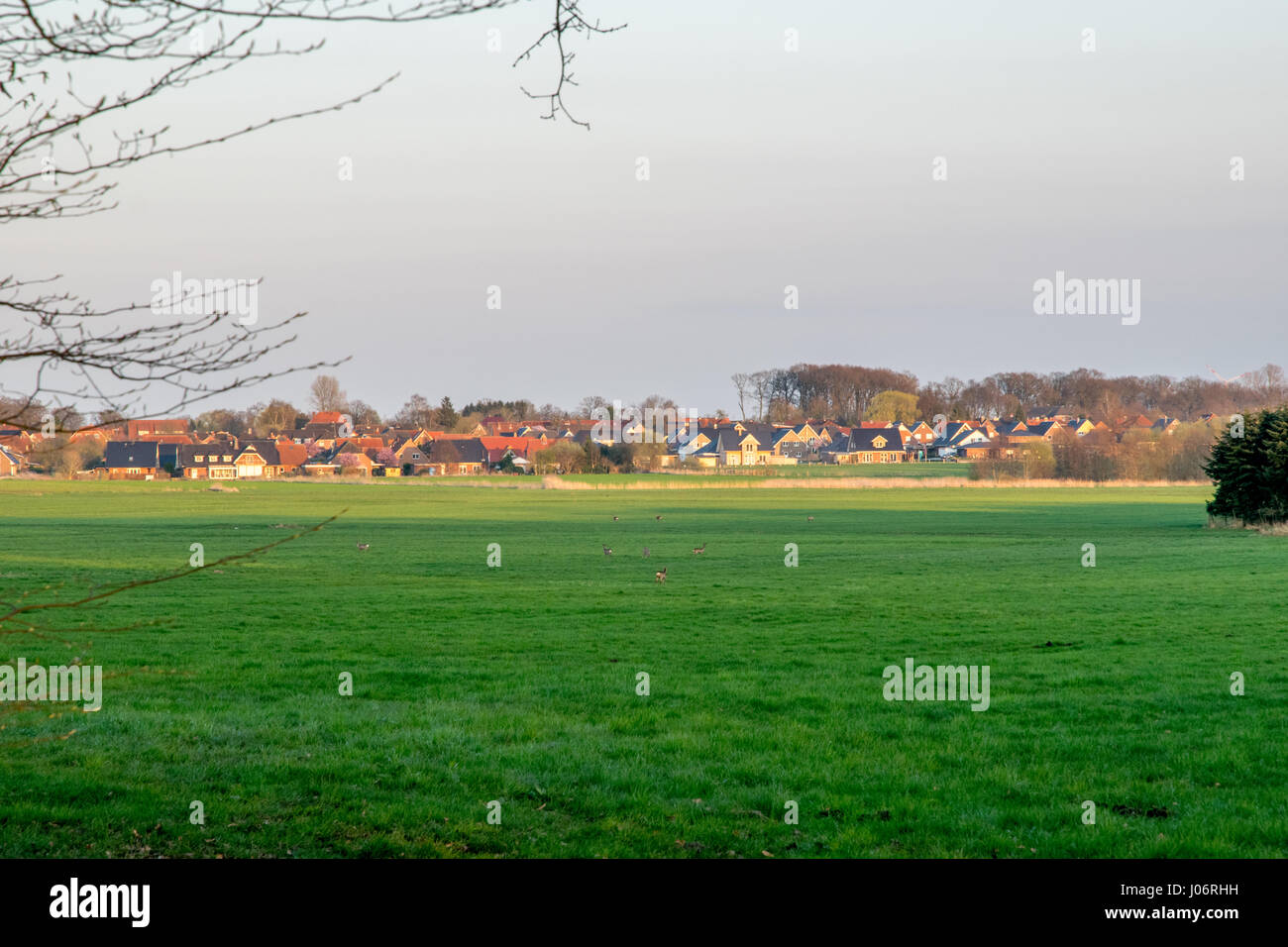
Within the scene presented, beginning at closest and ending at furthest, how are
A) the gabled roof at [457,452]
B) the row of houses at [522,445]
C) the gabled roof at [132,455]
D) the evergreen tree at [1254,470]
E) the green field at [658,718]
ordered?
the green field at [658,718], the evergreen tree at [1254,470], the gabled roof at [132,455], the row of houses at [522,445], the gabled roof at [457,452]

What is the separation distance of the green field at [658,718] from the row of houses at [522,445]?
3299 inches

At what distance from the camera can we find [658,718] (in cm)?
1102

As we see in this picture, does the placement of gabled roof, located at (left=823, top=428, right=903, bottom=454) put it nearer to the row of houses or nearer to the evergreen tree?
the row of houses

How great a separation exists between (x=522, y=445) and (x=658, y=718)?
5512 inches

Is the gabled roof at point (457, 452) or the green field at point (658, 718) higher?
the gabled roof at point (457, 452)

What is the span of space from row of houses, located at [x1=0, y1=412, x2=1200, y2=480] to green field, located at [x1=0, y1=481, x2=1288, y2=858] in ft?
275

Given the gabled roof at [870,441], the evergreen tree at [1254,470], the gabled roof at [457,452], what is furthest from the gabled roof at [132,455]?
the evergreen tree at [1254,470]

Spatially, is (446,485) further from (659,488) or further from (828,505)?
(828,505)

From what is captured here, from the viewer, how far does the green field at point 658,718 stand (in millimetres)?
7258

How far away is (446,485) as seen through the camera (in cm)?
10031

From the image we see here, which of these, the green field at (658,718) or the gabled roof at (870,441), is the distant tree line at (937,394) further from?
the green field at (658,718)

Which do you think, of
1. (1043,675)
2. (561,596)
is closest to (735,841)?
(1043,675)
